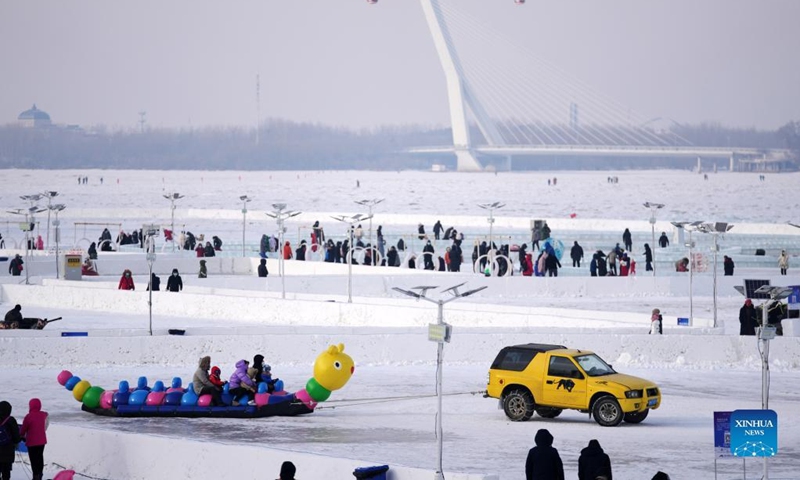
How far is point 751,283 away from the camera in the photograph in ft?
73.3

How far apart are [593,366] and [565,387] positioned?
1.30 ft

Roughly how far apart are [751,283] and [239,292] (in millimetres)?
9946

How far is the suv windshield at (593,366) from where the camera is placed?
1448cm

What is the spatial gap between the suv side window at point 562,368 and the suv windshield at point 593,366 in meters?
0.11

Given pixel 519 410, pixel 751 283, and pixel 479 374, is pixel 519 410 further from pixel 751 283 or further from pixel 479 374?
pixel 751 283

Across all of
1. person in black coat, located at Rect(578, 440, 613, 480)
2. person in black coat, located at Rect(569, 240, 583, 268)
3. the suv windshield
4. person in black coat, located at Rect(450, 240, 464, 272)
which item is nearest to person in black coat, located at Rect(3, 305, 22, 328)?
the suv windshield

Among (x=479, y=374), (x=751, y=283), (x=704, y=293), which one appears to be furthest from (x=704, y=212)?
(x=479, y=374)

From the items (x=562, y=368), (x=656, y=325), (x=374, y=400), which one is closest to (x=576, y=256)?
(x=656, y=325)

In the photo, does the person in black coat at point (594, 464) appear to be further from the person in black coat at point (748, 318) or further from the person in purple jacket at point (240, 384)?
the person in black coat at point (748, 318)

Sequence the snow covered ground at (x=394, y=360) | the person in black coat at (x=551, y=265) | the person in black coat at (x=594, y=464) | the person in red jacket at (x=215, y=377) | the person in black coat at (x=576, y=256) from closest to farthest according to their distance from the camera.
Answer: the person in black coat at (x=594, y=464) → the snow covered ground at (x=394, y=360) → the person in red jacket at (x=215, y=377) → the person in black coat at (x=551, y=265) → the person in black coat at (x=576, y=256)

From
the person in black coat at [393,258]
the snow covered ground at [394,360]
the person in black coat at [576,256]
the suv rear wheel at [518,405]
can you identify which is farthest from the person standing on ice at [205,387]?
the person in black coat at [576,256]

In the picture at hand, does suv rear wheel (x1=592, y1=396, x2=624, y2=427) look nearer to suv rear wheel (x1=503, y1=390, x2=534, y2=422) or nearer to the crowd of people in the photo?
suv rear wheel (x1=503, y1=390, x2=534, y2=422)

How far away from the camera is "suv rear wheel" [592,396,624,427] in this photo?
14.3m

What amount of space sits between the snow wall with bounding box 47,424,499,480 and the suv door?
4.38m
